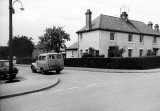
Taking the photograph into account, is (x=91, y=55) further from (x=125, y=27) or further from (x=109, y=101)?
(x=109, y=101)

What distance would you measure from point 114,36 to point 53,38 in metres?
10.6

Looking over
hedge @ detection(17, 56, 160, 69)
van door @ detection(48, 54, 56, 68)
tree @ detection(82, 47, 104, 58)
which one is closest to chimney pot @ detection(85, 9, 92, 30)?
tree @ detection(82, 47, 104, 58)

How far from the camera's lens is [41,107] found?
670 cm

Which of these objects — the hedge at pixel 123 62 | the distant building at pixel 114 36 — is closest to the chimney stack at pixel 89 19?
the distant building at pixel 114 36

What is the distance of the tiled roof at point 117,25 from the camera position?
3338cm

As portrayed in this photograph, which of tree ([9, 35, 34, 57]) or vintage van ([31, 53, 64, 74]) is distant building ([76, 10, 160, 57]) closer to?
vintage van ([31, 53, 64, 74])

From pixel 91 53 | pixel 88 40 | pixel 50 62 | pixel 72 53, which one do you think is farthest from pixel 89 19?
pixel 50 62

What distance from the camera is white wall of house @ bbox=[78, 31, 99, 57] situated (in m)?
32.6

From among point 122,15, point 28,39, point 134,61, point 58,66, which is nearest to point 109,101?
point 58,66

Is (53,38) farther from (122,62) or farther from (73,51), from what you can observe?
(122,62)

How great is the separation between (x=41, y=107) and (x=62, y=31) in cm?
3084

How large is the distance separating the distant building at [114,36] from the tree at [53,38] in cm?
306

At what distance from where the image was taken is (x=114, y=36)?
112 feet

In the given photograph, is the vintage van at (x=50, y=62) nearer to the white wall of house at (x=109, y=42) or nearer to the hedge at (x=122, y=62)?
the hedge at (x=122, y=62)
